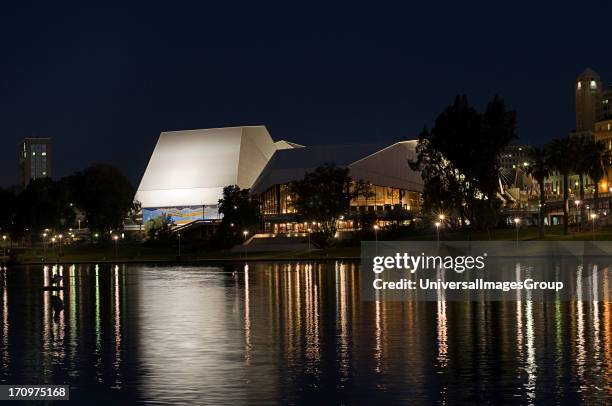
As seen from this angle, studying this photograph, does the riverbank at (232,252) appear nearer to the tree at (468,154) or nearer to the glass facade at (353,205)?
the tree at (468,154)

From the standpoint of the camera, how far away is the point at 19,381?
798 inches

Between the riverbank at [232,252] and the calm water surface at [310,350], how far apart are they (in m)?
46.0

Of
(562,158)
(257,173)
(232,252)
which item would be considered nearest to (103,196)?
(232,252)

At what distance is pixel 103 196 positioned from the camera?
126125mm

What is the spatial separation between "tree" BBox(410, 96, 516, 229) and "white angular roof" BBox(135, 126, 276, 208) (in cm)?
6235

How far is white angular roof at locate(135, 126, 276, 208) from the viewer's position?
150 m

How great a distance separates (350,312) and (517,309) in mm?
5632

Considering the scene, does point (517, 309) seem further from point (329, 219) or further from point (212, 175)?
point (212, 175)

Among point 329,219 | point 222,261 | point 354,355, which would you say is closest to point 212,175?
point 329,219

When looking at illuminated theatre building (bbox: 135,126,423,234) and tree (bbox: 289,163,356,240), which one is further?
illuminated theatre building (bbox: 135,126,423,234)

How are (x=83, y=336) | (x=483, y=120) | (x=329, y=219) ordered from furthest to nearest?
(x=329, y=219) → (x=483, y=120) → (x=83, y=336)

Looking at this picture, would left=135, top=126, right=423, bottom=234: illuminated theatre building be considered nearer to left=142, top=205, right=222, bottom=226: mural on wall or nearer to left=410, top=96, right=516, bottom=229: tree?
left=142, top=205, right=222, bottom=226: mural on wall


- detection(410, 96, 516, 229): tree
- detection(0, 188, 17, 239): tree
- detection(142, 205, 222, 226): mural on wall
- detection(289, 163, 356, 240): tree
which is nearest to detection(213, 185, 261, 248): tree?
detection(289, 163, 356, 240): tree

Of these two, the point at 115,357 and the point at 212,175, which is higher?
the point at 212,175
